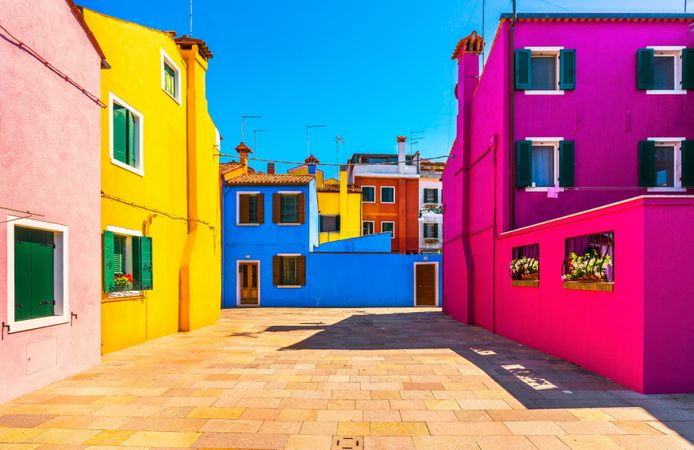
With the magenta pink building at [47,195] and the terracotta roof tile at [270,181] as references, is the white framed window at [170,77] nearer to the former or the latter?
the magenta pink building at [47,195]

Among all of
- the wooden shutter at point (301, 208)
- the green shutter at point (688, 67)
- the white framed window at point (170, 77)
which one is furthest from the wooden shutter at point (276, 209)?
the green shutter at point (688, 67)

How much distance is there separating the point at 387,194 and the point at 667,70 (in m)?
20.4

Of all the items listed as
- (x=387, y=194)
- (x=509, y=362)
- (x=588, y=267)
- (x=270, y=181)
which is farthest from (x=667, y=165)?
(x=387, y=194)

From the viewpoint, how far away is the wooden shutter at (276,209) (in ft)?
70.1

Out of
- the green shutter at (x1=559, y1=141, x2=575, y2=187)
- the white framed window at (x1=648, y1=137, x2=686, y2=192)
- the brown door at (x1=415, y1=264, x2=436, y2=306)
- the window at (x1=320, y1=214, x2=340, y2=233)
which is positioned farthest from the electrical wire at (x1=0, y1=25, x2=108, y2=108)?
the window at (x1=320, y1=214, x2=340, y2=233)

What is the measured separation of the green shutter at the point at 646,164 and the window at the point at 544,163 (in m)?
1.99

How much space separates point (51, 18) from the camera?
6.73 metres

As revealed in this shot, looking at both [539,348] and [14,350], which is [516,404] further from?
[14,350]

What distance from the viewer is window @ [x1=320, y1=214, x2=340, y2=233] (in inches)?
1147

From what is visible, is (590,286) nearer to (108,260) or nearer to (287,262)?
(108,260)

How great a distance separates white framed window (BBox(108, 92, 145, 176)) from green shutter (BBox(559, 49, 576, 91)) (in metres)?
11.4

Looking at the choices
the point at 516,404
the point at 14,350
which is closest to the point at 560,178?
the point at 516,404

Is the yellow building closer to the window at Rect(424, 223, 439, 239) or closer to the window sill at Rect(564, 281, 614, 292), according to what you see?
the window sill at Rect(564, 281, 614, 292)

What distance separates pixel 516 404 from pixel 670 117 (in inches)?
434
